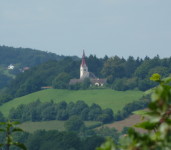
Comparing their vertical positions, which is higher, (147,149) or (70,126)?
→ (147,149)

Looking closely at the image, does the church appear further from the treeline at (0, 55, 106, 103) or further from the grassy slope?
the grassy slope

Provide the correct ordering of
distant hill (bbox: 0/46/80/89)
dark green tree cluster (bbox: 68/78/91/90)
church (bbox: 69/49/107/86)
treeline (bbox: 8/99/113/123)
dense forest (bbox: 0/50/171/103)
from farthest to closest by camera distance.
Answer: distant hill (bbox: 0/46/80/89), church (bbox: 69/49/107/86), dense forest (bbox: 0/50/171/103), dark green tree cluster (bbox: 68/78/91/90), treeline (bbox: 8/99/113/123)

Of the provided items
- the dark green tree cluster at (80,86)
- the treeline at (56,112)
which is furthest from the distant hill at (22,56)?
the treeline at (56,112)

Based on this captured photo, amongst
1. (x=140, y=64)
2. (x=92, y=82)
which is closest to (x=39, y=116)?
(x=92, y=82)

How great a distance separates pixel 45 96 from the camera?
78.1m

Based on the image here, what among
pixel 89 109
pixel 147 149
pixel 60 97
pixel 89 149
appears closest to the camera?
pixel 147 149

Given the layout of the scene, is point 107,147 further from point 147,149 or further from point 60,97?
point 60,97

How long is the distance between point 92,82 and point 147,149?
3265 inches

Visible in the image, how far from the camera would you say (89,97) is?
73.2 meters

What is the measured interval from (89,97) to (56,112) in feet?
30.4

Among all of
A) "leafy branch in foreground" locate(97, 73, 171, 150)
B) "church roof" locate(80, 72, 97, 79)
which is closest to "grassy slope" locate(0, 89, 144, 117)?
"church roof" locate(80, 72, 97, 79)

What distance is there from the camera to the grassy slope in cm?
6900

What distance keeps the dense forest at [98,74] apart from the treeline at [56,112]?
11.6m

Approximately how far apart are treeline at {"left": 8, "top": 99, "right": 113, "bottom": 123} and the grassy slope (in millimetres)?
2703
